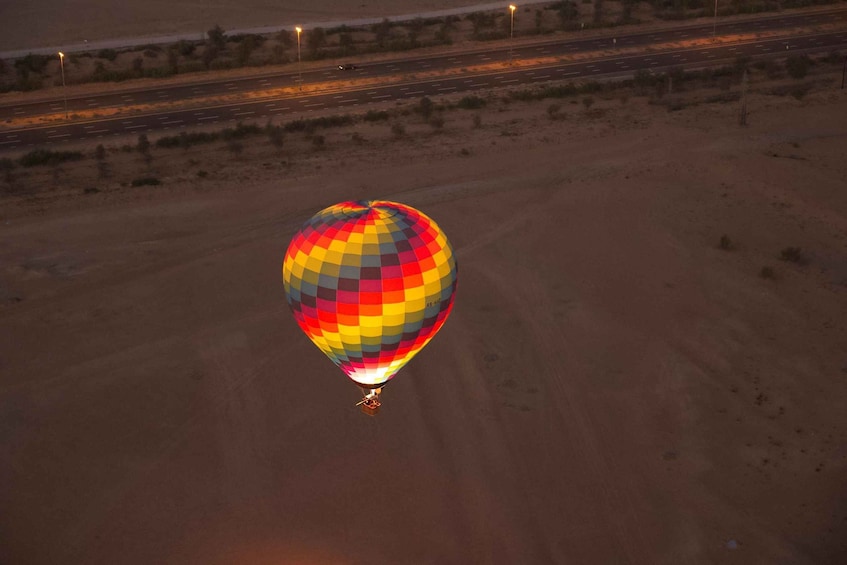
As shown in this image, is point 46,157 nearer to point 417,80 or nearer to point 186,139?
point 186,139

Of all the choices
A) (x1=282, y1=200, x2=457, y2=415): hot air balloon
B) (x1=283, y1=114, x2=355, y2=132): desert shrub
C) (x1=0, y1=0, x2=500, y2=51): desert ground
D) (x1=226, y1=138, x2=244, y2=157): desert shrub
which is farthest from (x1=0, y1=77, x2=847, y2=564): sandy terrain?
(x1=0, y1=0, x2=500, y2=51): desert ground

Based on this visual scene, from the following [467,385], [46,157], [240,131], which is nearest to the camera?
[467,385]

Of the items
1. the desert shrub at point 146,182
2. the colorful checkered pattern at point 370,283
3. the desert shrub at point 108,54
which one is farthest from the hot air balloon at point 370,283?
the desert shrub at point 108,54

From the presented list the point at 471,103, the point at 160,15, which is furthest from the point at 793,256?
the point at 160,15

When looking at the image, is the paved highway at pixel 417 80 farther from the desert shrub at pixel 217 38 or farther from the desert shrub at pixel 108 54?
the desert shrub at pixel 217 38

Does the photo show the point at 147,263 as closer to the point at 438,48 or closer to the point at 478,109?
the point at 478,109

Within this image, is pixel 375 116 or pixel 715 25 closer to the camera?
pixel 375 116
